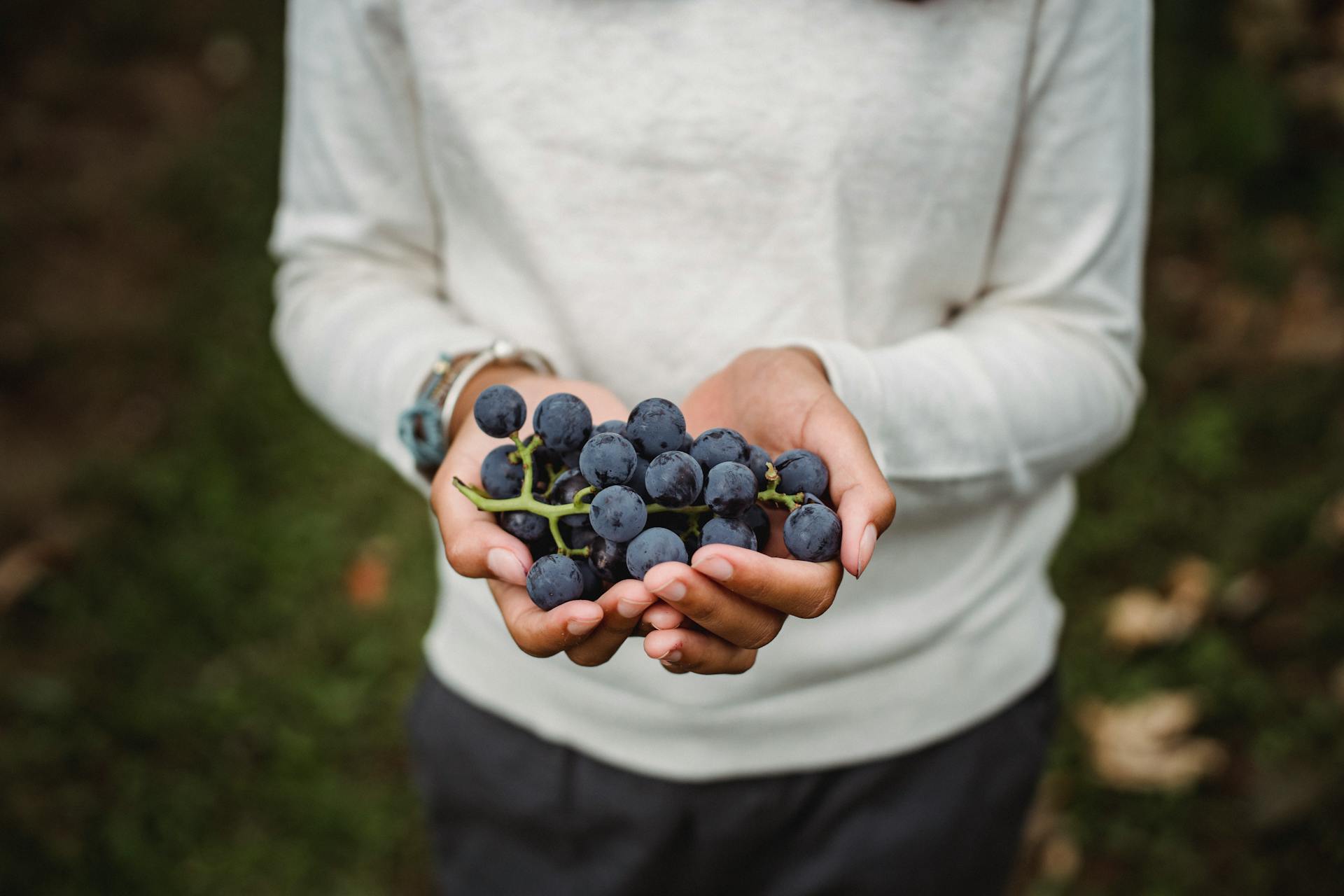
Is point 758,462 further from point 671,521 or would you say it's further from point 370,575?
point 370,575

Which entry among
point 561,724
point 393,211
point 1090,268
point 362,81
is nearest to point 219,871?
point 561,724

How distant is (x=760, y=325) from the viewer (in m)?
1.42

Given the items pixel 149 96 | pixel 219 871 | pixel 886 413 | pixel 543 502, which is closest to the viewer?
pixel 543 502

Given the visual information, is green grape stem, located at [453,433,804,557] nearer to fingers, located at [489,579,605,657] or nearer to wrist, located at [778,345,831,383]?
fingers, located at [489,579,605,657]

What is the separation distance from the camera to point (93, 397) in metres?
3.78

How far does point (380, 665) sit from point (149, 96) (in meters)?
3.46

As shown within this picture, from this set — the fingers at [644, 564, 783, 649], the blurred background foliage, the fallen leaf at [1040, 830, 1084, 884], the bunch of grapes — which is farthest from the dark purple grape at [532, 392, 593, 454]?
the fallen leaf at [1040, 830, 1084, 884]

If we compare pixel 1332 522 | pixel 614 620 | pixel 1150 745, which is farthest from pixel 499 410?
pixel 1332 522

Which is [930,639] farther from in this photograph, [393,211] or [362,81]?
[362,81]

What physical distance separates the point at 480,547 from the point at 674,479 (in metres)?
0.23

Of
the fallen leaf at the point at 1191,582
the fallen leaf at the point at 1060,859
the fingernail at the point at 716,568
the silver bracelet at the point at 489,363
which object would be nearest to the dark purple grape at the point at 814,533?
the fingernail at the point at 716,568

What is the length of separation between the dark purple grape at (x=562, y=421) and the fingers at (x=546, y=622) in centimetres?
18

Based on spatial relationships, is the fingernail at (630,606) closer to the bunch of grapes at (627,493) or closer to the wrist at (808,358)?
the bunch of grapes at (627,493)

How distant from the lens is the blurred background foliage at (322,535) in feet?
8.56
